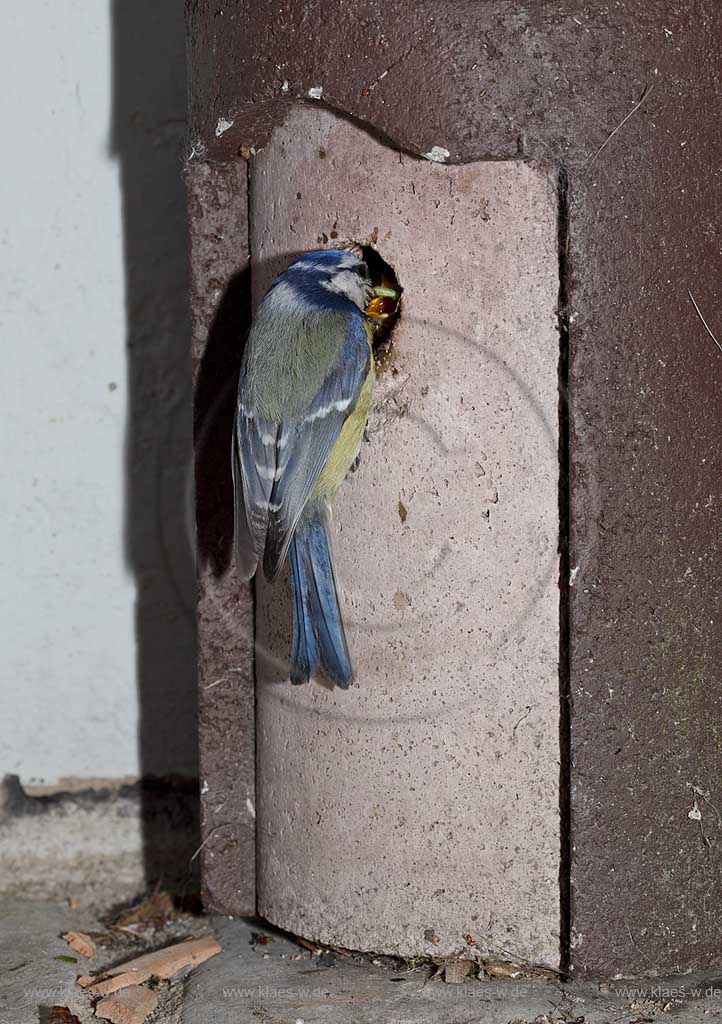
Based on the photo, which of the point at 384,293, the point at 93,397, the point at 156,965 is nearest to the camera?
the point at 384,293

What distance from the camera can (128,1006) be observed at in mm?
3168

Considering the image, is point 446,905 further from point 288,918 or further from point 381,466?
point 381,466

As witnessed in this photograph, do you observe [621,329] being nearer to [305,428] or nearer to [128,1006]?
[305,428]

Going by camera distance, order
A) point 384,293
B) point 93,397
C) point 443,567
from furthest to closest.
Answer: point 93,397 < point 384,293 < point 443,567

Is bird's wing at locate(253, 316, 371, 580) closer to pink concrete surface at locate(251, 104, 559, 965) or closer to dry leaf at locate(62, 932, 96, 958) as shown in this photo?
pink concrete surface at locate(251, 104, 559, 965)

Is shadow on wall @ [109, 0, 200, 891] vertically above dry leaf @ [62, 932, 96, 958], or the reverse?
shadow on wall @ [109, 0, 200, 891]

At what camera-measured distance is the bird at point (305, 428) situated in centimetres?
294

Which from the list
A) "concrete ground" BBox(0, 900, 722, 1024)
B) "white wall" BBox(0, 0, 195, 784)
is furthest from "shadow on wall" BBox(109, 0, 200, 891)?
"concrete ground" BBox(0, 900, 722, 1024)

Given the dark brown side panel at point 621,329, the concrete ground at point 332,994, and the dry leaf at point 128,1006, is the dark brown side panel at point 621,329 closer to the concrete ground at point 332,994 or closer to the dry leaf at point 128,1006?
the concrete ground at point 332,994

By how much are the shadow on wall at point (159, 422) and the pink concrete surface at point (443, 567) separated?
2.73 feet

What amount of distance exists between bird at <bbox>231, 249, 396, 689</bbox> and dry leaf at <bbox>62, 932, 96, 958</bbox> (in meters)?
1.13

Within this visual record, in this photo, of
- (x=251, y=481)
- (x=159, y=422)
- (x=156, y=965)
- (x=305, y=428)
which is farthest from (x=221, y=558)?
(x=156, y=965)

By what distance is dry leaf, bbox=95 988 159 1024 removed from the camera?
3.12 metres

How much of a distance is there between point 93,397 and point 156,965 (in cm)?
163
